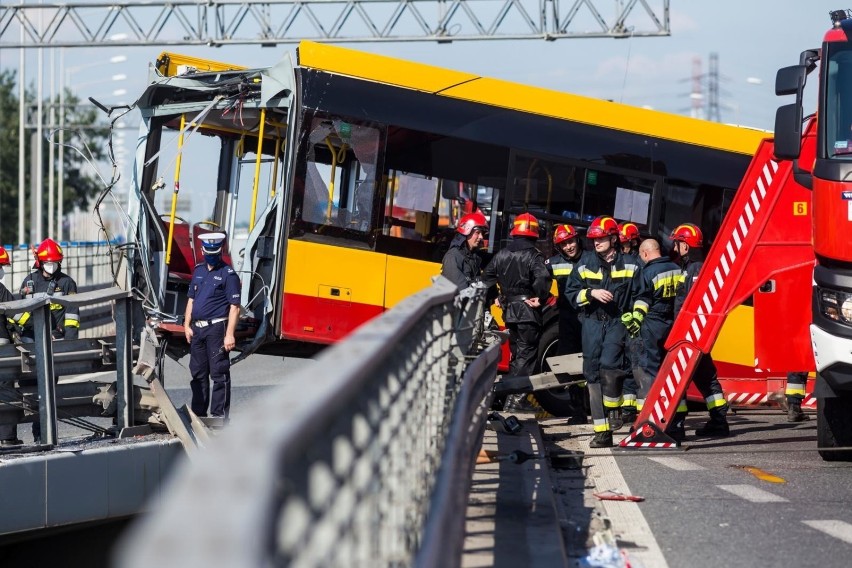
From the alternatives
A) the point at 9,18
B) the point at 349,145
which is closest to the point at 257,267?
the point at 349,145

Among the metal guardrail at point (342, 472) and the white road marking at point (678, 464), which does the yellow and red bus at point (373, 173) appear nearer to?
the white road marking at point (678, 464)

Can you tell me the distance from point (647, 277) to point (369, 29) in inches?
632

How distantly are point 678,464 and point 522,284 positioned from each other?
3.48 metres

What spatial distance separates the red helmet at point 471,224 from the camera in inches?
479

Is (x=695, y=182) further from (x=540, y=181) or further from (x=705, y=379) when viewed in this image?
(x=705, y=379)

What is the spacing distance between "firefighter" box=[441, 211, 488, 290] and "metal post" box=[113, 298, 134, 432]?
3.34m

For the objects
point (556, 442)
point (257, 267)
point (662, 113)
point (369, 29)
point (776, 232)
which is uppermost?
point (369, 29)

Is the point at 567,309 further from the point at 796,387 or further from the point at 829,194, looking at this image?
the point at 829,194

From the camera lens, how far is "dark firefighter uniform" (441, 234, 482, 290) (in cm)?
1205

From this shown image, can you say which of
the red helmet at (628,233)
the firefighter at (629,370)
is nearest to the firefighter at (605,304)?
the firefighter at (629,370)

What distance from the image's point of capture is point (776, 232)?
988cm

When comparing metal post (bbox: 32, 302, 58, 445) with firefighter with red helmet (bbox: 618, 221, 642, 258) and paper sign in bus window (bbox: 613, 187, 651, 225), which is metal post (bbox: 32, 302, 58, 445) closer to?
firefighter with red helmet (bbox: 618, 221, 642, 258)

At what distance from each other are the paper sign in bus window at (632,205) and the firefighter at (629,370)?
95mm

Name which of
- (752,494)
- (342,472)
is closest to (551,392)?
(752,494)
